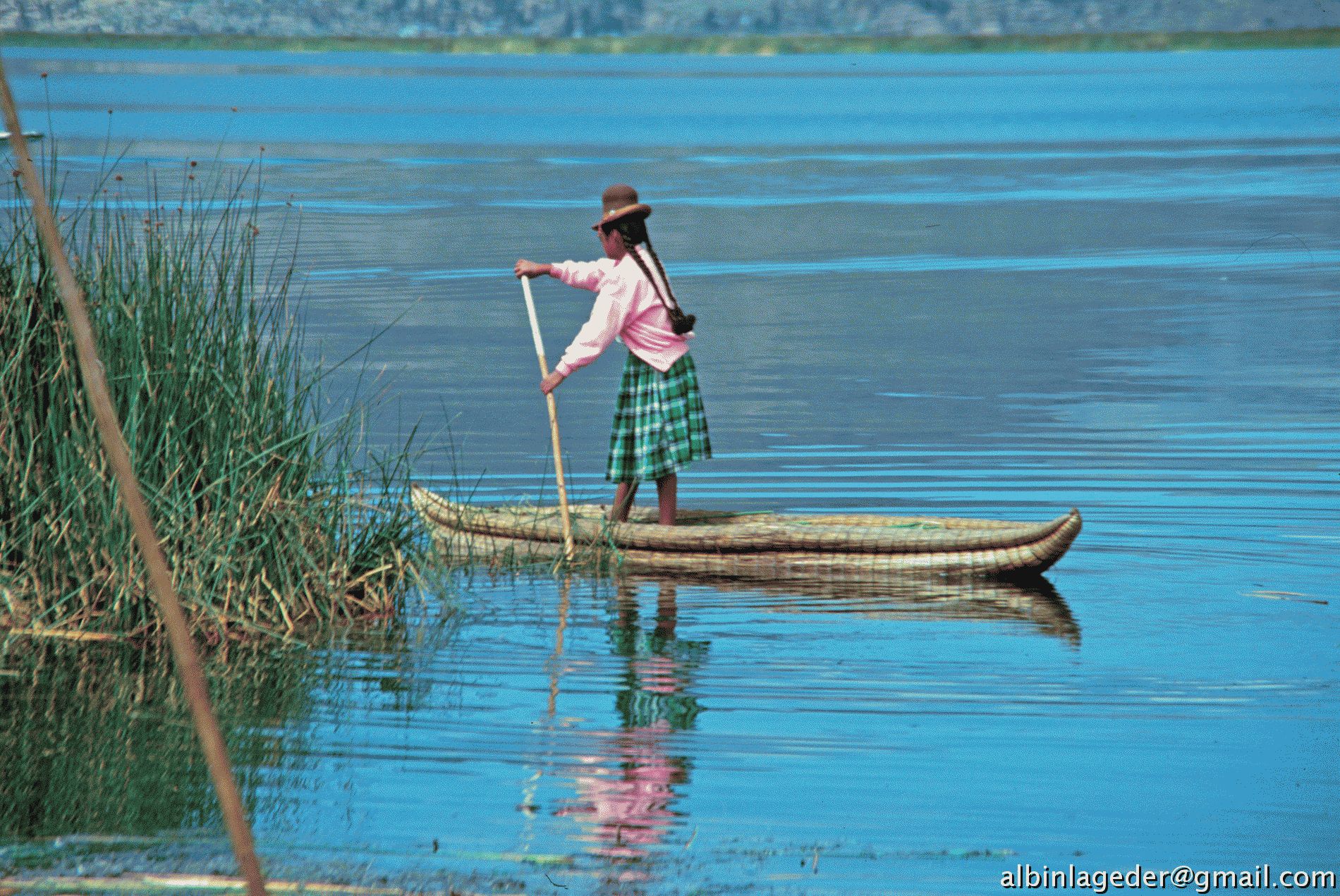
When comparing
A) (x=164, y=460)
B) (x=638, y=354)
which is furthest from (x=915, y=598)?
(x=164, y=460)

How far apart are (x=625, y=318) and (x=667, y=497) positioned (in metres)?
0.90

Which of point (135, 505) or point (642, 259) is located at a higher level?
point (135, 505)

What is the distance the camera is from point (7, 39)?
18188 cm

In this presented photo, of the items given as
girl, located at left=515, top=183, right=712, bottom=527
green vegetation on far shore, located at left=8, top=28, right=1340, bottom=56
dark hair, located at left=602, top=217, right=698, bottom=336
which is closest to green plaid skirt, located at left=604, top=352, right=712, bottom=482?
girl, located at left=515, top=183, right=712, bottom=527

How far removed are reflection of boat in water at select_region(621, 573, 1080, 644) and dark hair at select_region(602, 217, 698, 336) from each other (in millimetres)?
1147

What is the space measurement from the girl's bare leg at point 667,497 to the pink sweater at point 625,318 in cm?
55

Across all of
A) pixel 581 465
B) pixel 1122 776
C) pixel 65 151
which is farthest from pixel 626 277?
pixel 65 151

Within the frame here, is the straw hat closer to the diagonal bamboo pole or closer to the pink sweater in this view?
the pink sweater

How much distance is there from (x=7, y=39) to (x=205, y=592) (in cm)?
18899

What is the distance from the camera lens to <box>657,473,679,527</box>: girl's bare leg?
8.98 meters

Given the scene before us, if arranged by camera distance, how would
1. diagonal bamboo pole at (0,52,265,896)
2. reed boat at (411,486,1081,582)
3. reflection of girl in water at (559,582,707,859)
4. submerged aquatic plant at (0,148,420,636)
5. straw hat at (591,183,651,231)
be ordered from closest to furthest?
diagonal bamboo pole at (0,52,265,896) < reflection of girl in water at (559,582,707,859) < submerged aquatic plant at (0,148,420,636) < reed boat at (411,486,1081,582) < straw hat at (591,183,651,231)

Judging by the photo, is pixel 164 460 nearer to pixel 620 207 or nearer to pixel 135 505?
pixel 620 207

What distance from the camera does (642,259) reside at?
859 cm

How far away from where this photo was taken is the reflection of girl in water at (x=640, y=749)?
524cm
